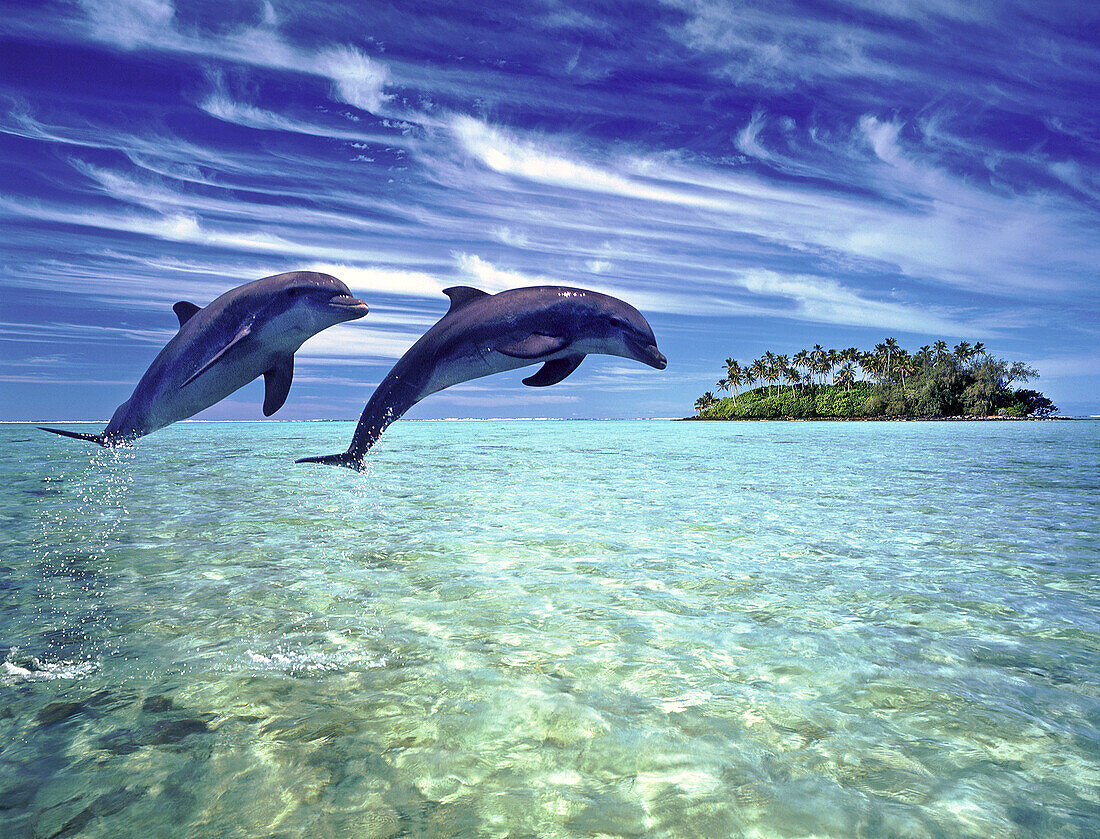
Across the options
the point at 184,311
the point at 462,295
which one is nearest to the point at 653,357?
the point at 462,295

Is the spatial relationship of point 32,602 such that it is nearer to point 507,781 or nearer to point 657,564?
point 507,781

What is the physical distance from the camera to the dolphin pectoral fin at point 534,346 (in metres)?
5.17

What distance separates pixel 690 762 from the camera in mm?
3680

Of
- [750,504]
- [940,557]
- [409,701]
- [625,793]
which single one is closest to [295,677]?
[409,701]

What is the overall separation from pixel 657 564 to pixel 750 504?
6.62 m

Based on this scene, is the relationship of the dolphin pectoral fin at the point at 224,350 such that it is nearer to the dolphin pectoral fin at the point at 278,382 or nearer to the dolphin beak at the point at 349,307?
the dolphin pectoral fin at the point at 278,382

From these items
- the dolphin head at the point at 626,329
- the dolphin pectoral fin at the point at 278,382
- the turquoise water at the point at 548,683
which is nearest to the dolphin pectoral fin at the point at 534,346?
the dolphin head at the point at 626,329

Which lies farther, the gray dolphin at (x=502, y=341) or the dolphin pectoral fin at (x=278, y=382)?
the gray dolphin at (x=502, y=341)

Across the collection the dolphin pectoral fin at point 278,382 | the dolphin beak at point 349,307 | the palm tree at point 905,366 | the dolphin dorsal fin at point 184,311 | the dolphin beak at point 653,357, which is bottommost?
the dolphin pectoral fin at point 278,382

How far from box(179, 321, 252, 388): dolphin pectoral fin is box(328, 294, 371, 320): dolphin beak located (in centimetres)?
74

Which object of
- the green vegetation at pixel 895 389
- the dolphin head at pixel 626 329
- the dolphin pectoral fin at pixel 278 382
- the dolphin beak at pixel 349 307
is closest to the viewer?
the dolphin beak at pixel 349 307

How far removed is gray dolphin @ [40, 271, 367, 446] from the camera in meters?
4.62

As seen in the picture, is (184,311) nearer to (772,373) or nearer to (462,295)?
(462,295)

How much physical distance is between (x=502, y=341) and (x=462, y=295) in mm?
885
